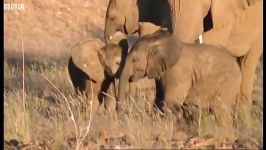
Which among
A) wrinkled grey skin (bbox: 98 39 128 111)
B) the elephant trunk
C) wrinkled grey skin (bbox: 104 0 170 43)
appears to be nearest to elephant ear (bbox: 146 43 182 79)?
the elephant trunk

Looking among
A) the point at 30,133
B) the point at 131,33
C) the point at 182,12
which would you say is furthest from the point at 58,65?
the point at 30,133

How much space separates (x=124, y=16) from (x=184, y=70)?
1344 millimetres

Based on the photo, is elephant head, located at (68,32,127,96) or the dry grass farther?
elephant head, located at (68,32,127,96)

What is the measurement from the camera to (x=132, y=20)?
8227 millimetres

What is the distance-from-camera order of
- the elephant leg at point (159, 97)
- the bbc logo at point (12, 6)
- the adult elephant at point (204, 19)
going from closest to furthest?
the elephant leg at point (159, 97), the adult elephant at point (204, 19), the bbc logo at point (12, 6)

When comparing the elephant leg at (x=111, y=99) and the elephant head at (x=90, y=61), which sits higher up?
the elephant head at (x=90, y=61)

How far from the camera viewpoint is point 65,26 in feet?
39.6

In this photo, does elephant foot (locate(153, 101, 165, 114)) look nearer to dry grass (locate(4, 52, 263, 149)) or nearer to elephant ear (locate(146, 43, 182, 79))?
dry grass (locate(4, 52, 263, 149))

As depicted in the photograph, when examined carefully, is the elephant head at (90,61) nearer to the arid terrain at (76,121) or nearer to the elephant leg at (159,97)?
the arid terrain at (76,121)

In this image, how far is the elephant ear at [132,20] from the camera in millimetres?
8211

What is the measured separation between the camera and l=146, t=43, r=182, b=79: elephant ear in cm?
700

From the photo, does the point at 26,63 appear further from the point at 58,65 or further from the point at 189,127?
the point at 189,127

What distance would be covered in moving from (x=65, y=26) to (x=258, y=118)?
5521 millimetres

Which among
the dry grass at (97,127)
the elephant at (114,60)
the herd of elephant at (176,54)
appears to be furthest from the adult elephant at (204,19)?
the dry grass at (97,127)
